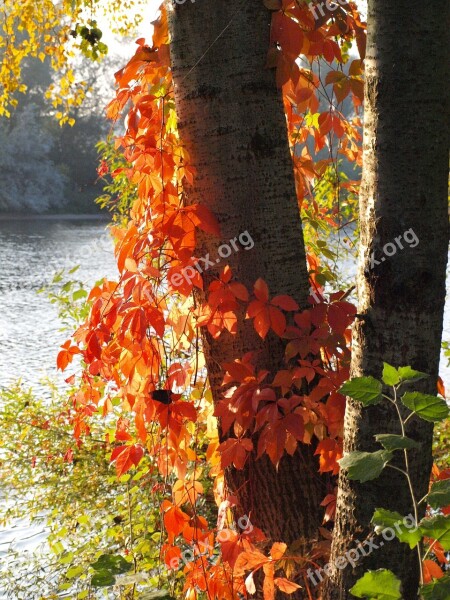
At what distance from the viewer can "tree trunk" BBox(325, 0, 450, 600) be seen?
1.37m

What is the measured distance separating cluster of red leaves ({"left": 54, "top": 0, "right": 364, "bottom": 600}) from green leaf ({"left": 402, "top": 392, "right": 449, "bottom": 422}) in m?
0.59

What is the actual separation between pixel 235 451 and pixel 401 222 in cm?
66

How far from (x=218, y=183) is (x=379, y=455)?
34.2 inches

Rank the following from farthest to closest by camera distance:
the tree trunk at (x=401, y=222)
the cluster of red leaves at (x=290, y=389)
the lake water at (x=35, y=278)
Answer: the lake water at (x=35, y=278) → the cluster of red leaves at (x=290, y=389) → the tree trunk at (x=401, y=222)

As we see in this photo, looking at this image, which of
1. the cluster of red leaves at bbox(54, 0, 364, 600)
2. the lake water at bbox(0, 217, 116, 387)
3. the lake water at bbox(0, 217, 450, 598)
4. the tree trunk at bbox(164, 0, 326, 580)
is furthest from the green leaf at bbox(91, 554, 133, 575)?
the lake water at bbox(0, 217, 116, 387)

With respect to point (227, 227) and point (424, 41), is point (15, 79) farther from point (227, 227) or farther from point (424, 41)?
point (424, 41)

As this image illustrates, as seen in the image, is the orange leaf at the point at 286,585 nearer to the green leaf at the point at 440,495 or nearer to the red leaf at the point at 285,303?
the red leaf at the point at 285,303

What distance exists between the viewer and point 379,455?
1.10 meters

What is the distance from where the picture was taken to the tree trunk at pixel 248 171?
1.74 metres

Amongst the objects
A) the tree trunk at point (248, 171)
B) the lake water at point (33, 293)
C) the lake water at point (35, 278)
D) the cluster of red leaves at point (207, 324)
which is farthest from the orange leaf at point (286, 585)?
the lake water at point (35, 278)

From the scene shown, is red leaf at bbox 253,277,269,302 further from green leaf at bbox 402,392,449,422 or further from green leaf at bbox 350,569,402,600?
green leaf at bbox 350,569,402,600

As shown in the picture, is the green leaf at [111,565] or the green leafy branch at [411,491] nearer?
the green leafy branch at [411,491]

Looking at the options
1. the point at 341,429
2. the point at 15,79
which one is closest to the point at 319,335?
the point at 341,429

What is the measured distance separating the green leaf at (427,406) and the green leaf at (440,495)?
3.5 inches
